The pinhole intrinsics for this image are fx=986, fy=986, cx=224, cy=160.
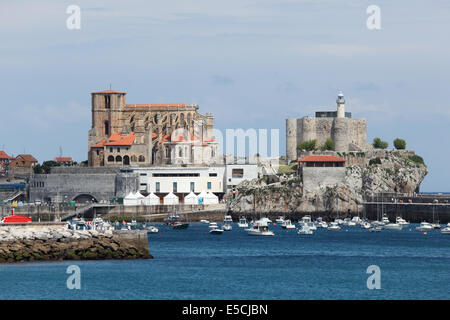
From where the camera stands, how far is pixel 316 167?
141m

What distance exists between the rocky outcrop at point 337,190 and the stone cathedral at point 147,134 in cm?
1386

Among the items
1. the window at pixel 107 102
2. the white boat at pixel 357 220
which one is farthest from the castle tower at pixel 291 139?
the white boat at pixel 357 220

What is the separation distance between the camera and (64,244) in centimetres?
7531

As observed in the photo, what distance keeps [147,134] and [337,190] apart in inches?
1391

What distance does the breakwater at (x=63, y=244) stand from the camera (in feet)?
244

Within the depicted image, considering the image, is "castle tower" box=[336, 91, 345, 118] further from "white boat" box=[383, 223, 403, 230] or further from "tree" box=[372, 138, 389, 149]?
"white boat" box=[383, 223, 403, 230]

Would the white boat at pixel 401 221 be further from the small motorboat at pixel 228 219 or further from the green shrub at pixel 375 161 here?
the small motorboat at pixel 228 219

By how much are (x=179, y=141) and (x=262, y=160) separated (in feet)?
46.8

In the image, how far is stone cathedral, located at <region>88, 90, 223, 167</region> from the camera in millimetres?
157875

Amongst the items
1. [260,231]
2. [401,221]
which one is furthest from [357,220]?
[260,231]

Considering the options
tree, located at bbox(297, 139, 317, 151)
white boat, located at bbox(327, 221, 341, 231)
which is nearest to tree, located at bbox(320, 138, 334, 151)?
tree, located at bbox(297, 139, 317, 151)
